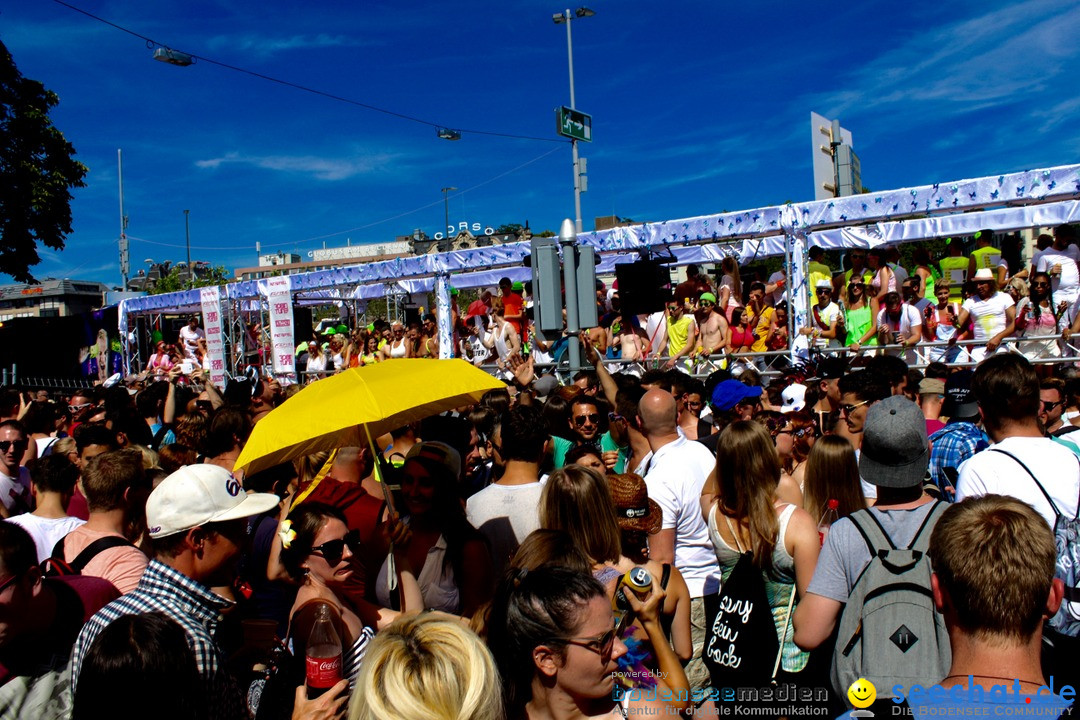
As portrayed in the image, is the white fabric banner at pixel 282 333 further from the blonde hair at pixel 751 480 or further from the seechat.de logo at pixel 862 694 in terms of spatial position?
the seechat.de logo at pixel 862 694

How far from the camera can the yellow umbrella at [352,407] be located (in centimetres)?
400

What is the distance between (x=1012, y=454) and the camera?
3.39m

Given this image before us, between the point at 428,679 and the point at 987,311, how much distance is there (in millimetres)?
9982

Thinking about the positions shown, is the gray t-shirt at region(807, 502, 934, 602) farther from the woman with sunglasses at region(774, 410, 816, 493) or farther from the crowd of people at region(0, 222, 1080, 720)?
the woman with sunglasses at region(774, 410, 816, 493)

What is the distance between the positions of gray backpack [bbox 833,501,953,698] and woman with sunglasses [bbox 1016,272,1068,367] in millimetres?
8301

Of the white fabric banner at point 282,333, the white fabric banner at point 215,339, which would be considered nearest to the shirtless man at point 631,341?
the white fabric banner at point 282,333

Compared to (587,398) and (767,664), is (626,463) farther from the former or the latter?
(767,664)

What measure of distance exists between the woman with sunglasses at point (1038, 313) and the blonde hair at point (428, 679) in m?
9.54

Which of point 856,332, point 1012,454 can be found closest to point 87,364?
point 856,332

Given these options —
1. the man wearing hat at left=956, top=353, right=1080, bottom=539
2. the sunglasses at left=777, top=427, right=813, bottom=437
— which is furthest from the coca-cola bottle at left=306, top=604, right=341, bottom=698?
the sunglasses at left=777, top=427, right=813, bottom=437

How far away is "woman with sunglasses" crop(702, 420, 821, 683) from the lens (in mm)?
3268

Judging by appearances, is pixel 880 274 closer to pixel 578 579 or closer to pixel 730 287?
pixel 730 287

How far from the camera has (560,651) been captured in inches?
87.7

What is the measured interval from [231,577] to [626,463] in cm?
329
